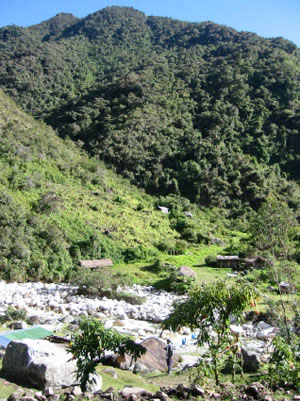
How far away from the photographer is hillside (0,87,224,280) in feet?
90.5

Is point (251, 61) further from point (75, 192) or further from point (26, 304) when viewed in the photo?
point (26, 304)

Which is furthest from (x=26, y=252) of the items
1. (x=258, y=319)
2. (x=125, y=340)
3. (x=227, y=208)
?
(x=227, y=208)

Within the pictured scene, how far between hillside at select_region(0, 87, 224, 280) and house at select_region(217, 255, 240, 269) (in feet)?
20.8

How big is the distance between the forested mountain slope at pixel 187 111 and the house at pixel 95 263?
2883 centimetres

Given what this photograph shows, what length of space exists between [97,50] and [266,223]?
126m

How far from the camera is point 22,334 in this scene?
10953 mm

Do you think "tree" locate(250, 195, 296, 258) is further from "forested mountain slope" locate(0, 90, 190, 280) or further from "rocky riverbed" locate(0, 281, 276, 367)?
"forested mountain slope" locate(0, 90, 190, 280)

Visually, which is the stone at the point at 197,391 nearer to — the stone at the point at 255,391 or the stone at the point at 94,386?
the stone at the point at 255,391

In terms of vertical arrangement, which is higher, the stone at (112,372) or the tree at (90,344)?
the tree at (90,344)

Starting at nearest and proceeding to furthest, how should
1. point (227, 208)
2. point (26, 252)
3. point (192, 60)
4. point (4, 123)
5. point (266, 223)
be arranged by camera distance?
point (266, 223) < point (26, 252) < point (4, 123) < point (227, 208) < point (192, 60)

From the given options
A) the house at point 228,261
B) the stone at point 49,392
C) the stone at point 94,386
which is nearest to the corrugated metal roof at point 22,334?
the stone at point 49,392

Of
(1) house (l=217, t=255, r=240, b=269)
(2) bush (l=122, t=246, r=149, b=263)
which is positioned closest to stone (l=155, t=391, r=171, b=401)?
(1) house (l=217, t=255, r=240, b=269)

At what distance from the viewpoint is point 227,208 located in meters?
56.7

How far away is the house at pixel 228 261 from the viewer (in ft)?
105
